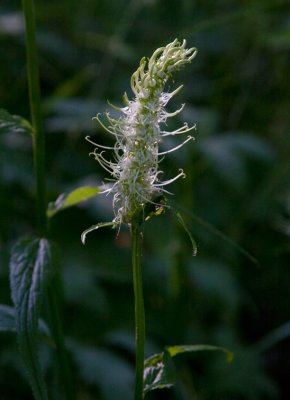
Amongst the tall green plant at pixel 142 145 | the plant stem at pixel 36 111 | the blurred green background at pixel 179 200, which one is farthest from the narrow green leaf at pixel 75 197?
the blurred green background at pixel 179 200

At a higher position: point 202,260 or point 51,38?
point 51,38

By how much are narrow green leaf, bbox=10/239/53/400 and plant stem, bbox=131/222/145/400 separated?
125mm

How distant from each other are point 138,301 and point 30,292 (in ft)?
0.57

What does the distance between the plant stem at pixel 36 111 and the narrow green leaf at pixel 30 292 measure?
0.05 metres

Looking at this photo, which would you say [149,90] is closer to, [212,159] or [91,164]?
[212,159]

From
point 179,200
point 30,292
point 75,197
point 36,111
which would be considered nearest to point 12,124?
point 36,111

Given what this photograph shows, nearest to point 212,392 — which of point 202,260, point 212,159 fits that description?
point 202,260

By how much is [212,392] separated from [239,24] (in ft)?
5.91

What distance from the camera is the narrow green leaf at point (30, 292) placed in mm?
893

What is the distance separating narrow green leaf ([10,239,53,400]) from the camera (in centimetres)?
A: 89

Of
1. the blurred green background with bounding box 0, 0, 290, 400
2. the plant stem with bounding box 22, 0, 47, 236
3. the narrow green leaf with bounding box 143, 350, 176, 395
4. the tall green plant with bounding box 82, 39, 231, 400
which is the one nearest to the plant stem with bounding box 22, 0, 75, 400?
the plant stem with bounding box 22, 0, 47, 236

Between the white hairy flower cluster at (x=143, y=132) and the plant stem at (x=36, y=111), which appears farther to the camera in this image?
the plant stem at (x=36, y=111)

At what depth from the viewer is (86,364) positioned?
1.88m

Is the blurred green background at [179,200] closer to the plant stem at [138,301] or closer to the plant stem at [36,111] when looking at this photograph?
the plant stem at [36,111]
